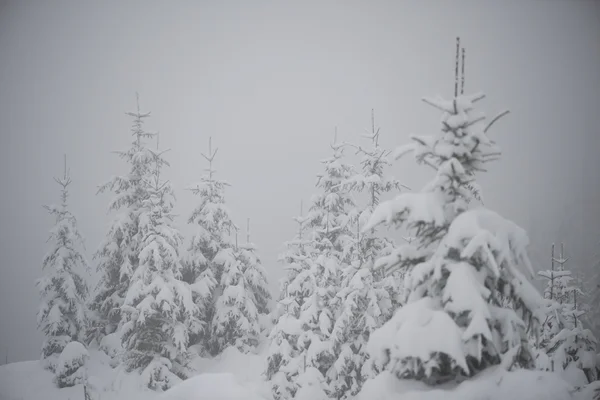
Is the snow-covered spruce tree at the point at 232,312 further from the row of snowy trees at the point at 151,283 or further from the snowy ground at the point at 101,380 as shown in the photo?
the snowy ground at the point at 101,380

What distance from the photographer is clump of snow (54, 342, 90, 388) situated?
17406 mm

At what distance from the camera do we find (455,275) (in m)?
5.53

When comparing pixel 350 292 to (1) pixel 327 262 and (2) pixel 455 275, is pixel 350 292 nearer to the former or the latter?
(1) pixel 327 262

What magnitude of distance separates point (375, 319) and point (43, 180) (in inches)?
7311

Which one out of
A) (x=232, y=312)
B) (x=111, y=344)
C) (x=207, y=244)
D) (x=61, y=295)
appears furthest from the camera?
(x=207, y=244)

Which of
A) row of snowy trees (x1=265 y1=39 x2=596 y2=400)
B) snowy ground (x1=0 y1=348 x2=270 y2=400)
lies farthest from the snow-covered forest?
snowy ground (x1=0 y1=348 x2=270 y2=400)

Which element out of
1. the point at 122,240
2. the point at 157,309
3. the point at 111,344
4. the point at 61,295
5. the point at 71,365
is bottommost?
the point at 111,344

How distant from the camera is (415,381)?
5.92m

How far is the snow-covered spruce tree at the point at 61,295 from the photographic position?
797 inches

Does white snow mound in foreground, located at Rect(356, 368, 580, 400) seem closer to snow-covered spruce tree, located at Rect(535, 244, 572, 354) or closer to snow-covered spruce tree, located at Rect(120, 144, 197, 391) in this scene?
snow-covered spruce tree, located at Rect(535, 244, 572, 354)

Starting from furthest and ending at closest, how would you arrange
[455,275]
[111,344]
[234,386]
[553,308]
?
[111,344] < [553,308] < [234,386] < [455,275]

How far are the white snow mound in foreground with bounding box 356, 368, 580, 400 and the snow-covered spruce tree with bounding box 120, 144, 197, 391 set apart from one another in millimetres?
14561

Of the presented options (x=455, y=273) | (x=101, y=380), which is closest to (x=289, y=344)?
(x=101, y=380)

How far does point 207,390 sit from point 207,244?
14492mm
